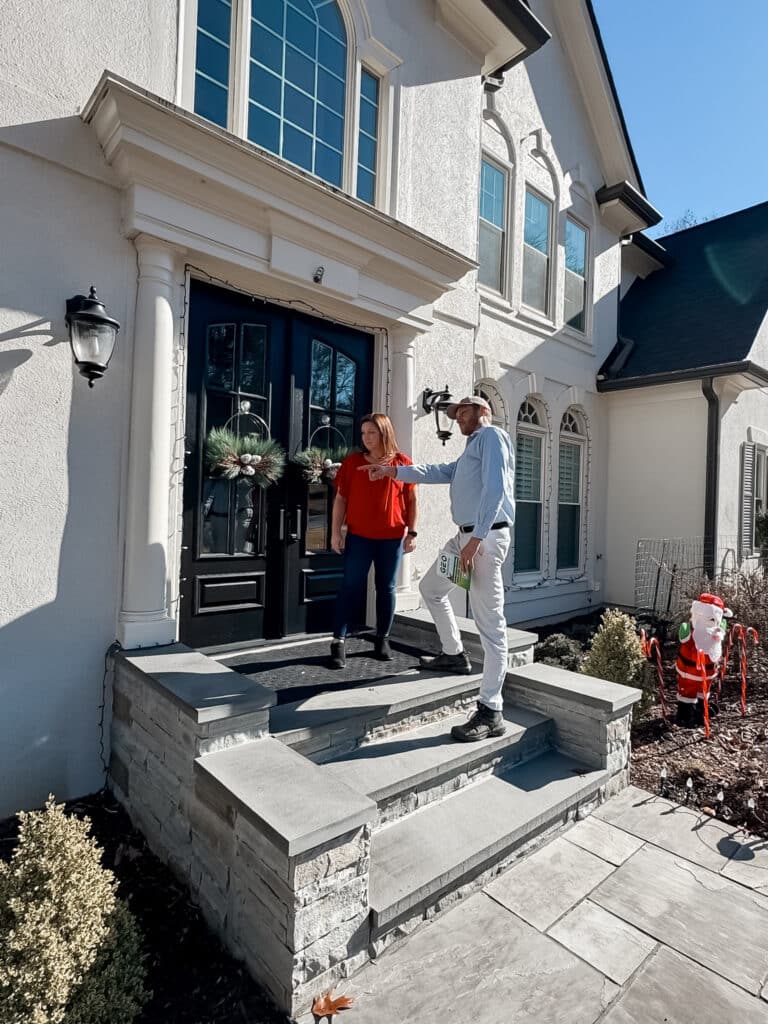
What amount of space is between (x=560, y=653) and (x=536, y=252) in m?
5.42

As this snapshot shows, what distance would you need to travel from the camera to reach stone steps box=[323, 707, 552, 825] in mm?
2830

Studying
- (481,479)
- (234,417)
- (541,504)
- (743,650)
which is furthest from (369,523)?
(541,504)

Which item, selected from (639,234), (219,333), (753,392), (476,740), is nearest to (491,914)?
(476,740)

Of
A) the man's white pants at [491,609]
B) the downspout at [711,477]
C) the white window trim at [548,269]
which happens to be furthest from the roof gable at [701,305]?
the man's white pants at [491,609]

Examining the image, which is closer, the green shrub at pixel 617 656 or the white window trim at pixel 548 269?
the green shrub at pixel 617 656

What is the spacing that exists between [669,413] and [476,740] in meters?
6.91

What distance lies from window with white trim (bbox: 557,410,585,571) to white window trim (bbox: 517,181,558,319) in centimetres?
143

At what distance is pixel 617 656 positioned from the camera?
4734 millimetres

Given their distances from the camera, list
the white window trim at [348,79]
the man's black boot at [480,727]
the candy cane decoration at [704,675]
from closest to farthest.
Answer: the man's black boot at [480,727] → the white window trim at [348,79] → the candy cane decoration at [704,675]

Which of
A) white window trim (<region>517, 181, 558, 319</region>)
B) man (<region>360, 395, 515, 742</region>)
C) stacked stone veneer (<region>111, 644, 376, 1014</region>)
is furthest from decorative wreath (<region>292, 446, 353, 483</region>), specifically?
white window trim (<region>517, 181, 558, 319</region>)

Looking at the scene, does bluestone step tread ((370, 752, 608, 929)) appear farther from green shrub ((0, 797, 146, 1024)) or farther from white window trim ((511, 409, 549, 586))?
white window trim ((511, 409, 549, 586))

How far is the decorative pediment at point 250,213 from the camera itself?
3.27m

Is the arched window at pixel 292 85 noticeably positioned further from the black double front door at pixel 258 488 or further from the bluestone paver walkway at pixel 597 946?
the bluestone paver walkway at pixel 597 946

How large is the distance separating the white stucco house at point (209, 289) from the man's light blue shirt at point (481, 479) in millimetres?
1345
